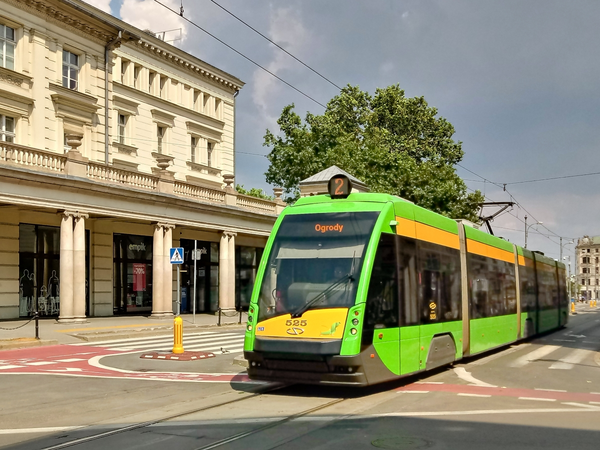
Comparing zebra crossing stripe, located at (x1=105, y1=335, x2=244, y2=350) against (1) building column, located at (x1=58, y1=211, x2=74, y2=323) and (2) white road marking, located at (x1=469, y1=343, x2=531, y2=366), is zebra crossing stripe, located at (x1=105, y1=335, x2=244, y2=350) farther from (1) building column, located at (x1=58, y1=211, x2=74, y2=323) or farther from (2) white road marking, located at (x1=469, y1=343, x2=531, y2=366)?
(2) white road marking, located at (x1=469, y1=343, x2=531, y2=366)

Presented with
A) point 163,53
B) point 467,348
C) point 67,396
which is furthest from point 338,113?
point 67,396

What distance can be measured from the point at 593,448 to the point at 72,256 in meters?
22.6

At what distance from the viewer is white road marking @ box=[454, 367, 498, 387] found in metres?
12.6

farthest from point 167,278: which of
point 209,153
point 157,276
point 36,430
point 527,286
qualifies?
point 36,430

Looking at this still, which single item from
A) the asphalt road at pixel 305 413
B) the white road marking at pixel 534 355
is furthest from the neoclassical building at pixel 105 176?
the white road marking at pixel 534 355

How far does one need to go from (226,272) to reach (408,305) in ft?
81.2

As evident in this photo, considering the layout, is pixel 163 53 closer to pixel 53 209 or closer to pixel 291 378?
pixel 53 209

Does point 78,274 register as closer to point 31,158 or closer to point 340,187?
point 31,158

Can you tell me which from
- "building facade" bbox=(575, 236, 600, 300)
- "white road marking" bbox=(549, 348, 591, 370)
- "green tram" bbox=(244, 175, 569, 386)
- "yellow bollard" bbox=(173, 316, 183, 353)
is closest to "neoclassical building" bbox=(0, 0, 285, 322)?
"yellow bollard" bbox=(173, 316, 183, 353)

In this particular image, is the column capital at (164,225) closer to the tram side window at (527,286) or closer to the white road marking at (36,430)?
the tram side window at (527,286)

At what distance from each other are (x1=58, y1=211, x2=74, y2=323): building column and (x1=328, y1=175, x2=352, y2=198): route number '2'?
17.3 meters

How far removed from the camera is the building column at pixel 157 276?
30969mm

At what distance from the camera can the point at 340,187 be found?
11703 mm

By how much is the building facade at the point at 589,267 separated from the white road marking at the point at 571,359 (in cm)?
17565
